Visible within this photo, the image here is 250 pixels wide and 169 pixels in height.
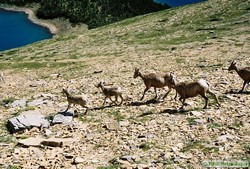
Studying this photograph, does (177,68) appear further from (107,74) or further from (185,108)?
(185,108)

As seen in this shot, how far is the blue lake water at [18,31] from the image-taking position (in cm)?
14375

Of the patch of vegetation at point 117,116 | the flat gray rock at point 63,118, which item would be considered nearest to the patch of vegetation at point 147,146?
the patch of vegetation at point 117,116

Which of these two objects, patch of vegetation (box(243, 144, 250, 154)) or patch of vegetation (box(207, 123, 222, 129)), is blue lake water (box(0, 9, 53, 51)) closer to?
patch of vegetation (box(207, 123, 222, 129))

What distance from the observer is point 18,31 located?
157125 mm

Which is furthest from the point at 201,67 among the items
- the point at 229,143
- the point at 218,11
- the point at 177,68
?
the point at 218,11

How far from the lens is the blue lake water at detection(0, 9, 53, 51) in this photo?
5659 inches

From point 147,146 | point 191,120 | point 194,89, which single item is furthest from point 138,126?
point 194,89

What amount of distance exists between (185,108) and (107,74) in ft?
44.8

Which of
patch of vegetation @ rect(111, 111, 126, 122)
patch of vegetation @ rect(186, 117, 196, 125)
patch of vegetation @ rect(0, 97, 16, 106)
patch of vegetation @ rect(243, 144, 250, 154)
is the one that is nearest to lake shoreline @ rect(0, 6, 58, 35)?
patch of vegetation @ rect(0, 97, 16, 106)

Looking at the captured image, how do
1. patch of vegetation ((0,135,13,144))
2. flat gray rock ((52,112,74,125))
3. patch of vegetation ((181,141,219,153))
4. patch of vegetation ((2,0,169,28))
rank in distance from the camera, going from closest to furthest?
patch of vegetation ((181,141,219,153)) → patch of vegetation ((0,135,13,144)) → flat gray rock ((52,112,74,125)) → patch of vegetation ((2,0,169,28))

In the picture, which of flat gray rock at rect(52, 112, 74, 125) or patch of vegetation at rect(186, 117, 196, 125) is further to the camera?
flat gray rock at rect(52, 112, 74, 125)

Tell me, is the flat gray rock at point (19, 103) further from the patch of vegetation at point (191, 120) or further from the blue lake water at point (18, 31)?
the blue lake water at point (18, 31)

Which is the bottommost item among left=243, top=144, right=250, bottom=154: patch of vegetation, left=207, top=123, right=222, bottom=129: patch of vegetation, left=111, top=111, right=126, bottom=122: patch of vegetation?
left=243, top=144, right=250, bottom=154: patch of vegetation

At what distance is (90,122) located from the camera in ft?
60.5
